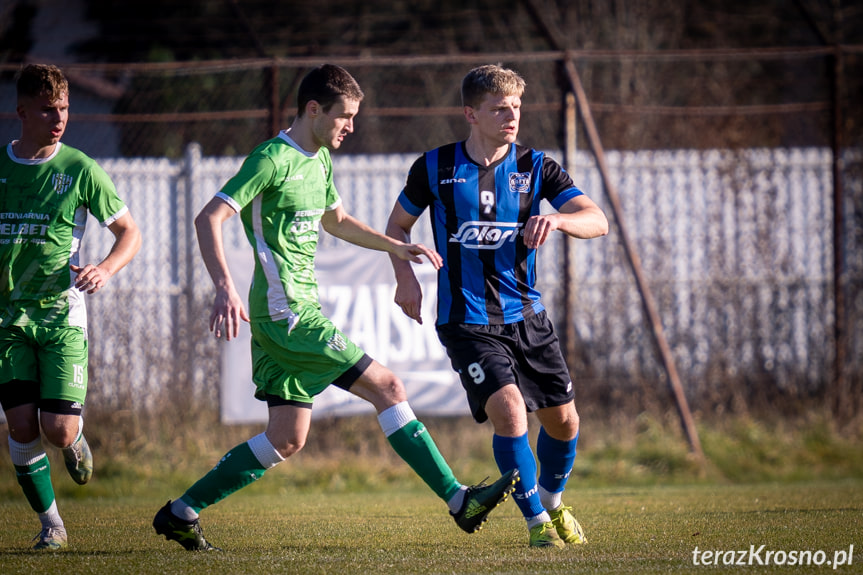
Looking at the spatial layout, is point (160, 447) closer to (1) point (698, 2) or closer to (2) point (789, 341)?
(2) point (789, 341)

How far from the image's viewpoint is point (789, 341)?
895cm

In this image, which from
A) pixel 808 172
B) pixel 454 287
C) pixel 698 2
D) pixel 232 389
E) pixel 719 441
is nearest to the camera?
pixel 454 287

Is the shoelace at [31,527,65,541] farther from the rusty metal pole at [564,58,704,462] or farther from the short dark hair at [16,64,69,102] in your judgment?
the rusty metal pole at [564,58,704,462]

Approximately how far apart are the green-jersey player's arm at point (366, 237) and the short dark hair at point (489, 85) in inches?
29.5

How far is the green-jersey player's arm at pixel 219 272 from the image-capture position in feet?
13.3

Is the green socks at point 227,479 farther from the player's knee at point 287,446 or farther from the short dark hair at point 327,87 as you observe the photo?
the short dark hair at point 327,87

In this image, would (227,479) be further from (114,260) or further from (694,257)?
(694,257)

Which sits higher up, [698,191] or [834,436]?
[698,191]

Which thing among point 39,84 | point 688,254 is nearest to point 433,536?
point 39,84

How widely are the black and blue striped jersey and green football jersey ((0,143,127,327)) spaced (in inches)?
63.8

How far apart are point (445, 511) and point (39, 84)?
3.41 m

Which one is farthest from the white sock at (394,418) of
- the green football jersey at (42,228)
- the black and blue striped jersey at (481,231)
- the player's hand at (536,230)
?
the green football jersey at (42,228)

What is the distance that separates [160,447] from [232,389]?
2.67 ft

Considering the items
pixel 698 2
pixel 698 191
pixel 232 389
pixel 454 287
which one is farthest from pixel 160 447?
pixel 698 2
